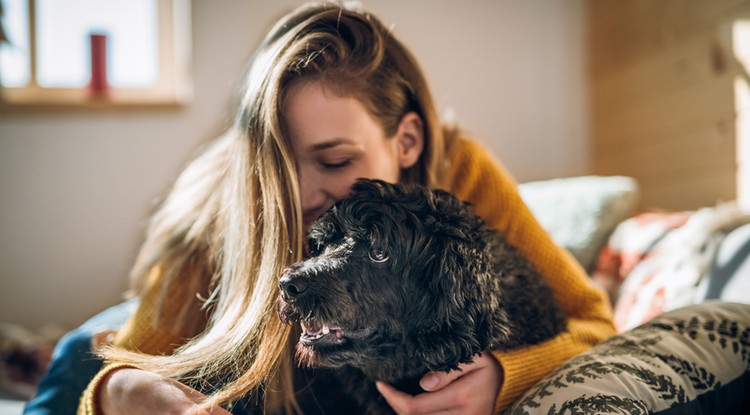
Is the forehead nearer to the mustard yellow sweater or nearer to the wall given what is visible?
the mustard yellow sweater

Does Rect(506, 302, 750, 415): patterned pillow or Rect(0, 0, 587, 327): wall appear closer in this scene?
Rect(506, 302, 750, 415): patterned pillow

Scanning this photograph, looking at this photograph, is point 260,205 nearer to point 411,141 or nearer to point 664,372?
point 411,141

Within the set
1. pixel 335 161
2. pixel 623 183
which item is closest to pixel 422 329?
pixel 335 161

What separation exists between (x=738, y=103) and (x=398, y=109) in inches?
63.9

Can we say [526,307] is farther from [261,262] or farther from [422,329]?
[261,262]

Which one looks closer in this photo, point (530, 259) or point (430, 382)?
point (430, 382)

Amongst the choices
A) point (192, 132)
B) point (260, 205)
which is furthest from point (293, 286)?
point (192, 132)

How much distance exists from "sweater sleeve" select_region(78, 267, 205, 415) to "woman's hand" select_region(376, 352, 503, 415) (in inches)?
19.6

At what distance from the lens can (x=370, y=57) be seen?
1381 millimetres

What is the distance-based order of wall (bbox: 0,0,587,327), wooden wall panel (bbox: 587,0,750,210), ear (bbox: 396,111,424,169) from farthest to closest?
1. wall (bbox: 0,0,587,327)
2. wooden wall panel (bbox: 587,0,750,210)
3. ear (bbox: 396,111,424,169)

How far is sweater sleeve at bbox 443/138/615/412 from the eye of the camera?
1.56m

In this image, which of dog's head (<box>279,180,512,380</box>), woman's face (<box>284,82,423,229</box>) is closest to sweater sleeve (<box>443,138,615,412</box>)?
woman's face (<box>284,82,423,229</box>)

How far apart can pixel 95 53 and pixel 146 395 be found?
275 centimetres

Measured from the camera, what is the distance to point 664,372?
112cm
